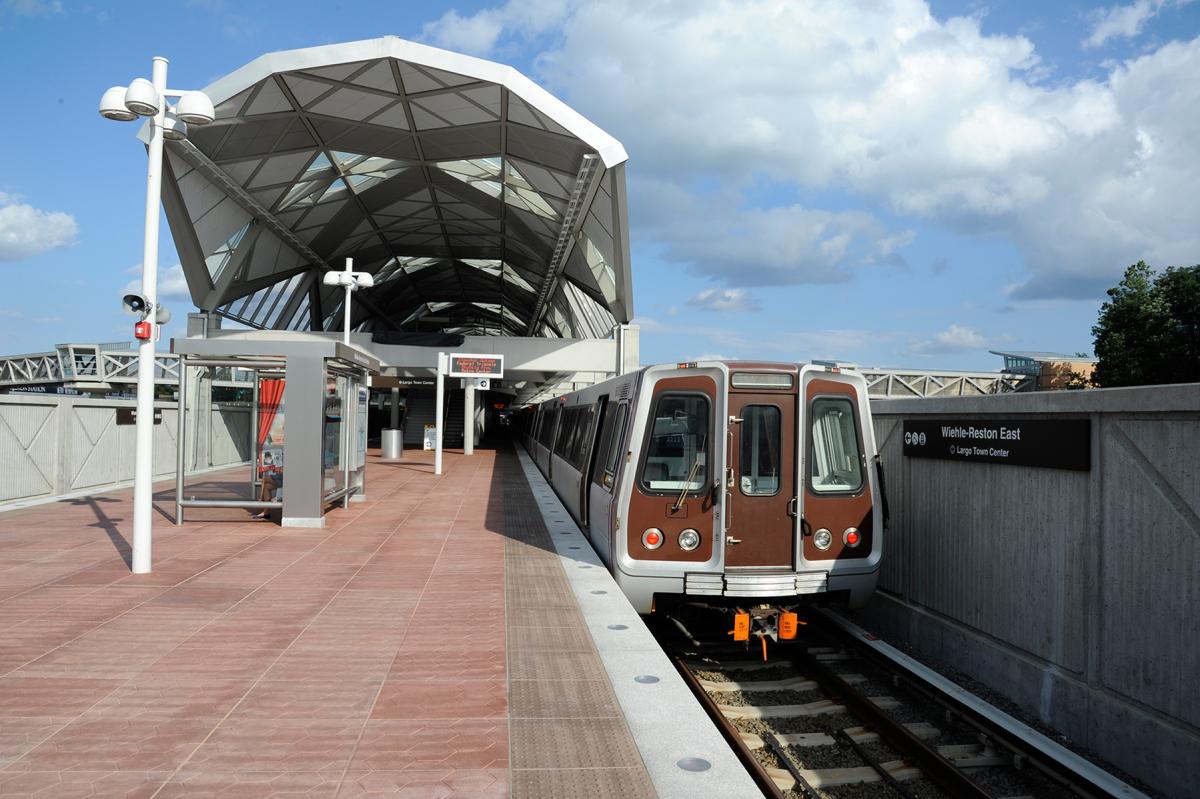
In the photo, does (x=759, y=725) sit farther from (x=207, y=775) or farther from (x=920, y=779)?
(x=207, y=775)

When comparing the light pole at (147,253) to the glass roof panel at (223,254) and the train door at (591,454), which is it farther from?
the glass roof panel at (223,254)

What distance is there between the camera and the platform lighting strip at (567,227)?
25355 mm

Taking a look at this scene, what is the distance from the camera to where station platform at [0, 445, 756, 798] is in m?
3.90

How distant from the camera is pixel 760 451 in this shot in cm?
777

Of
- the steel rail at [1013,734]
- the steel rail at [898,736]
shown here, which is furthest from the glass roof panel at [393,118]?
the steel rail at [1013,734]

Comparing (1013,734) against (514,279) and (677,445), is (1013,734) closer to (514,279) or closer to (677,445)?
(677,445)

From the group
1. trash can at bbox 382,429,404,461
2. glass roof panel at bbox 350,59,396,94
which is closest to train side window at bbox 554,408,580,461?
glass roof panel at bbox 350,59,396,94

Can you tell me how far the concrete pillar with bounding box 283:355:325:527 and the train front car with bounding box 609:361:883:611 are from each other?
213 inches

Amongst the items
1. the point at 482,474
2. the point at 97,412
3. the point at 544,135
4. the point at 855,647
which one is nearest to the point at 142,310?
the point at 855,647

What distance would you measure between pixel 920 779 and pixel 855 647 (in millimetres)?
2728

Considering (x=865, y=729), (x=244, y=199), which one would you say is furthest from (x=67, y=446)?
(x=244, y=199)

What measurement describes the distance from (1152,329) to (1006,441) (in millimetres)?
38607

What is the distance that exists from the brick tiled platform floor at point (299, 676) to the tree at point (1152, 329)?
38.9m

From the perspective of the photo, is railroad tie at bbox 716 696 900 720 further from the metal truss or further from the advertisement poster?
the metal truss
